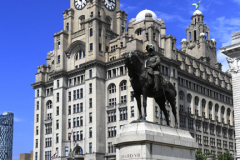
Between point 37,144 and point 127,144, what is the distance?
3192 inches

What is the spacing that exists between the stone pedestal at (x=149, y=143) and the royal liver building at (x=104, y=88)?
5520 cm

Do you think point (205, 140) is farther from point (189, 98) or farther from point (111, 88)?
point (111, 88)

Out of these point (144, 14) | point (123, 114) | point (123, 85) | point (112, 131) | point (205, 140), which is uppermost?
point (144, 14)

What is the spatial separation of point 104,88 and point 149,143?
65.7 metres

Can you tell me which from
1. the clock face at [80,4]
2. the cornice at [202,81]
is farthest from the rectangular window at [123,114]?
the clock face at [80,4]

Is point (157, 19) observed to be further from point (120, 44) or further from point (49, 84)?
point (49, 84)

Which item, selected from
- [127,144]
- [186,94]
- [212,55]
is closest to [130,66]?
[127,144]

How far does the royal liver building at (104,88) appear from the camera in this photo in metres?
81.9

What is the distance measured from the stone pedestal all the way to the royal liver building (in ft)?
181

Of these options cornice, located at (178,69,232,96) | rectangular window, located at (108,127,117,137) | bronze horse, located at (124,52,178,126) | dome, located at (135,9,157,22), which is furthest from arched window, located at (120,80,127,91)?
bronze horse, located at (124,52,178,126)

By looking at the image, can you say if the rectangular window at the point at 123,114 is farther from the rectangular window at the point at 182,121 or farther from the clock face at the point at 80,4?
the clock face at the point at 80,4

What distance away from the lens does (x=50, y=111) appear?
96688 millimetres

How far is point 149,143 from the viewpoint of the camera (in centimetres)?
1953

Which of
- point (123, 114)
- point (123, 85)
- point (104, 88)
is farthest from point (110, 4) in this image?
point (123, 114)
